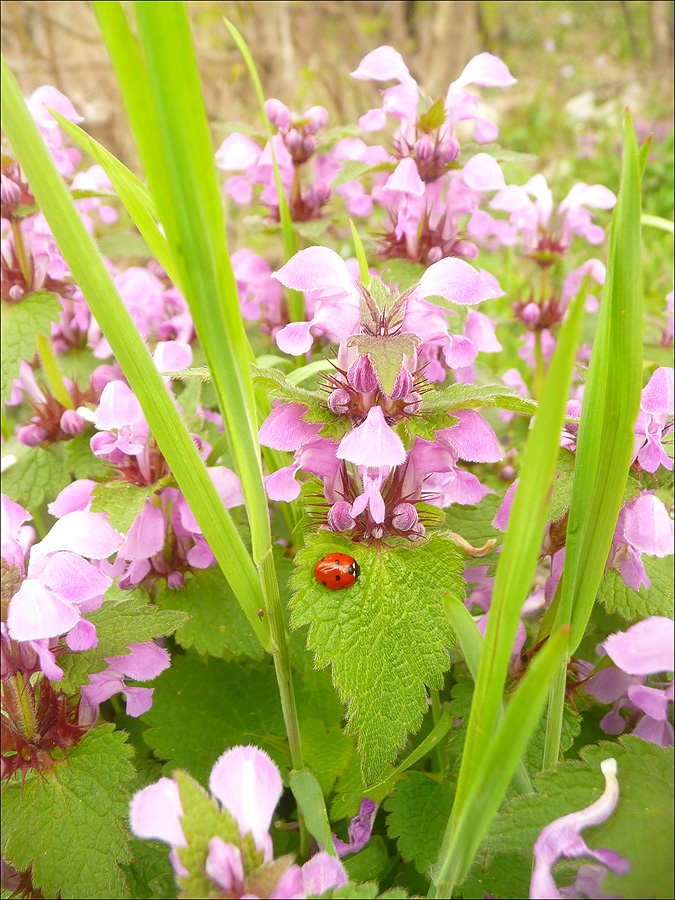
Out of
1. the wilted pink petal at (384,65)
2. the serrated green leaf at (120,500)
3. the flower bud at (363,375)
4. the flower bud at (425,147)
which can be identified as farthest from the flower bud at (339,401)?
the wilted pink petal at (384,65)

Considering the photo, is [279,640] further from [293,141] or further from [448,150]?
[293,141]

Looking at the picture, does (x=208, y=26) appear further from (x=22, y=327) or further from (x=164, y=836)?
(x=164, y=836)

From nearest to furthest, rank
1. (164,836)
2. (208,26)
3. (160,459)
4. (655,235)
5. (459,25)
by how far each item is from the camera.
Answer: (164,836), (160,459), (655,235), (208,26), (459,25)

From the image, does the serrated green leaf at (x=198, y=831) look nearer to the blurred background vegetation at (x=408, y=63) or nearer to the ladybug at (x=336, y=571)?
the ladybug at (x=336, y=571)

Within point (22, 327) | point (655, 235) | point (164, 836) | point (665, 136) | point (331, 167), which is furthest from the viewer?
point (665, 136)

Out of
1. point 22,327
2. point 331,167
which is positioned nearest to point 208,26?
point 331,167

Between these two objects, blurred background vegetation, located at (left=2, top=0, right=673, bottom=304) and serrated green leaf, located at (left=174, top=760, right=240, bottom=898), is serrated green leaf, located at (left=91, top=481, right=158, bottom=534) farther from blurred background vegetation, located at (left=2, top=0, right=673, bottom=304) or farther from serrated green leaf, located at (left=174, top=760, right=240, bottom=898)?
blurred background vegetation, located at (left=2, top=0, right=673, bottom=304)

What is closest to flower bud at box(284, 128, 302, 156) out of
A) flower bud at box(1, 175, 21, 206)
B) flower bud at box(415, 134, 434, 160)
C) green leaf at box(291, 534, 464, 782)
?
flower bud at box(415, 134, 434, 160)
